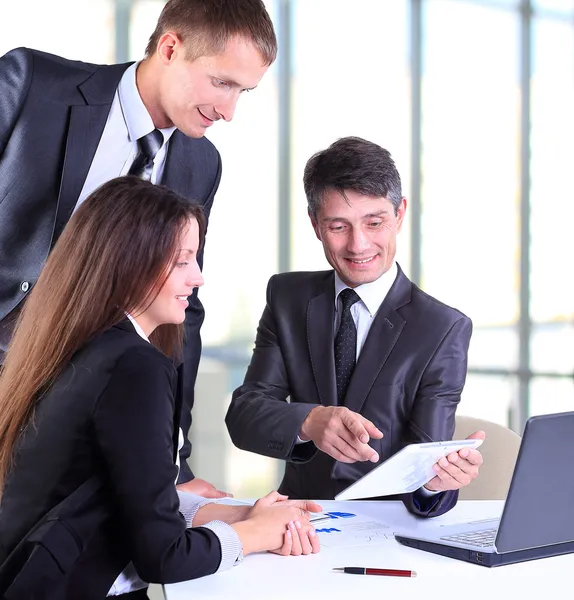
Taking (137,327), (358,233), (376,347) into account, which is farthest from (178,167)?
(137,327)

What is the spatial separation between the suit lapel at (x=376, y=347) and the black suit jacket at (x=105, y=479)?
0.90m

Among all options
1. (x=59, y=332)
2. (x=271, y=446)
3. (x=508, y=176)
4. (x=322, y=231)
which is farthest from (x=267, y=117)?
(x=59, y=332)

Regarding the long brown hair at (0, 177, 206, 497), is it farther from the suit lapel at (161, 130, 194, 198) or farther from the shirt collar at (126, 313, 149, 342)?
the suit lapel at (161, 130, 194, 198)

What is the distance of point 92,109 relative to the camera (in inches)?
95.0

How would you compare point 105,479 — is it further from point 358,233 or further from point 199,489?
point 358,233

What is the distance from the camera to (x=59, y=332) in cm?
179

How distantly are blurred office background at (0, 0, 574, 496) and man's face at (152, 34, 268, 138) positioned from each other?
3.48m

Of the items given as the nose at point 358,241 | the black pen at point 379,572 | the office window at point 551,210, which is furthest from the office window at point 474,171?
the black pen at point 379,572

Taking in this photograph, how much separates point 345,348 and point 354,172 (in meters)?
0.50

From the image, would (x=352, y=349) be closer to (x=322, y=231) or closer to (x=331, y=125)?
(x=322, y=231)

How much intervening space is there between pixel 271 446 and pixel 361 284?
54 centimetres

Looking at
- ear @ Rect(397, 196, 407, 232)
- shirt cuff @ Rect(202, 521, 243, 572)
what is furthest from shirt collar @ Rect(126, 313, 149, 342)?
ear @ Rect(397, 196, 407, 232)

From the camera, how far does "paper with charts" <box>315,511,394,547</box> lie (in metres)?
1.95

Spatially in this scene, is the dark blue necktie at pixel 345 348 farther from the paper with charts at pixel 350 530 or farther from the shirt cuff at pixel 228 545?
the shirt cuff at pixel 228 545
